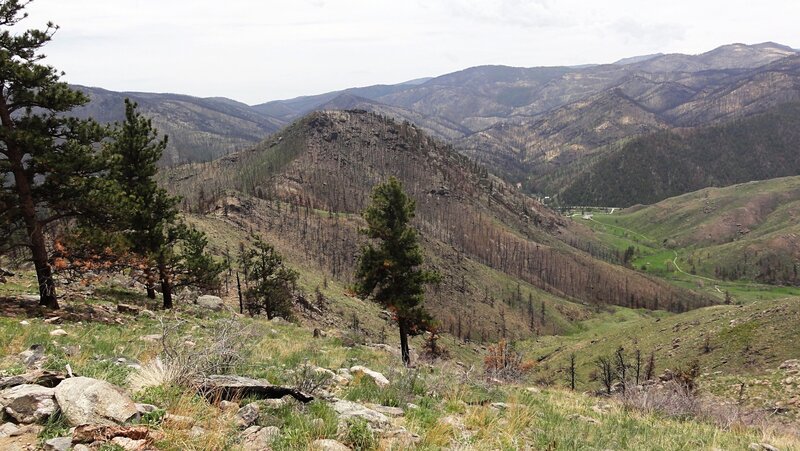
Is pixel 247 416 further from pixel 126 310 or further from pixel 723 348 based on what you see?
pixel 723 348

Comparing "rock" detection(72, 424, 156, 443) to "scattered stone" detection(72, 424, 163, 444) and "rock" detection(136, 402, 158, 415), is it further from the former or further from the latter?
"rock" detection(136, 402, 158, 415)

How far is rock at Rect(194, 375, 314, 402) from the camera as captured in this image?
7.44 m

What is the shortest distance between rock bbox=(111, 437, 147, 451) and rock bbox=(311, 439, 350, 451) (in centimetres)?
208

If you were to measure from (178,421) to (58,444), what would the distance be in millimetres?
1320

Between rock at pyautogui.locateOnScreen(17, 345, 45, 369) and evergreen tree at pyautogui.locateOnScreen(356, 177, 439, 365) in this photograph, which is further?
evergreen tree at pyautogui.locateOnScreen(356, 177, 439, 365)

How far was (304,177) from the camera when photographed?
195250mm

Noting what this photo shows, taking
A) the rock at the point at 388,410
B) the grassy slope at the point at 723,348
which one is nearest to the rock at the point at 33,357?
the rock at the point at 388,410

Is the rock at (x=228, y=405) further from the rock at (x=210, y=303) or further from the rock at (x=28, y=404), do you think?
the rock at (x=210, y=303)

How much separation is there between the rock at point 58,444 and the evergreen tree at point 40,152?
15.8 metres

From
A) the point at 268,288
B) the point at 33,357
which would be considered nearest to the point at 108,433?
the point at 33,357

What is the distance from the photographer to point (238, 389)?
7.74 meters

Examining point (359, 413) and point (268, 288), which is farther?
point (268, 288)

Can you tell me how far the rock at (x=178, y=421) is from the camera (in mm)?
5991

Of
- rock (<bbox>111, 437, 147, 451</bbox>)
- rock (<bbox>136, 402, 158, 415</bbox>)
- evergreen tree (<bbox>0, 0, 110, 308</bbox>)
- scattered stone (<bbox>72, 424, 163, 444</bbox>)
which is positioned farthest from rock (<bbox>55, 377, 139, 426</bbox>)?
evergreen tree (<bbox>0, 0, 110, 308</bbox>)
